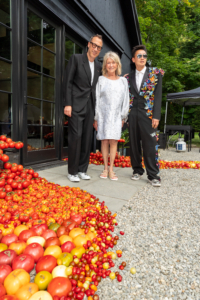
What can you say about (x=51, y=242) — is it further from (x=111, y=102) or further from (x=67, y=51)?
(x=67, y=51)

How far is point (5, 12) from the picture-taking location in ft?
10.6

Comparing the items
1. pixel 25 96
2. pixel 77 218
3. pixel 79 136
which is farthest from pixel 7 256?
pixel 25 96

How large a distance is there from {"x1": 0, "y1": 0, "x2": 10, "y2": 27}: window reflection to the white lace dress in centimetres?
165

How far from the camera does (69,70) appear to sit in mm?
3137

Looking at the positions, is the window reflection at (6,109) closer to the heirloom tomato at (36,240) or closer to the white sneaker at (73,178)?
the white sneaker at (73,178)

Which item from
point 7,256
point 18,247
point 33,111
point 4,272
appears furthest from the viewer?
point 33,111

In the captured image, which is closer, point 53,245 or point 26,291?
point 26,291

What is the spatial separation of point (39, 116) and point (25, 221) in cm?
259

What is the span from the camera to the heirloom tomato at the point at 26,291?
1090 mm

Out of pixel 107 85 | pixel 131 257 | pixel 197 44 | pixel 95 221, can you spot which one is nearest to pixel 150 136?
pixel 107 85

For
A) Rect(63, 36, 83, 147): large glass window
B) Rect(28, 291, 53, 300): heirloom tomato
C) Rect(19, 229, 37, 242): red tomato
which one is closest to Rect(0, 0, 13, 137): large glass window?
Rect(63, 36, 83, 147): large glass window

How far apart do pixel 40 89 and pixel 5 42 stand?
97 centimetres

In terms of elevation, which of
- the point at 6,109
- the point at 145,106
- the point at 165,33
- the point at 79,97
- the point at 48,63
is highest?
the point at 165,33

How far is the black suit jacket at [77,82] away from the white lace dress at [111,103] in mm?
236
